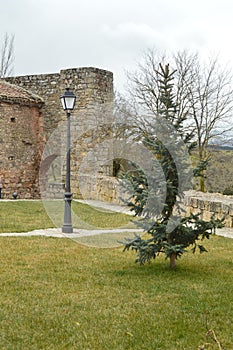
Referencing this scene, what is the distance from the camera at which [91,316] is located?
5.24 metres

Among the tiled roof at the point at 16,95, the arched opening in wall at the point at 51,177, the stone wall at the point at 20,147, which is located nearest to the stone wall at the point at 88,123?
the arched opening in wall at the point at 51,177

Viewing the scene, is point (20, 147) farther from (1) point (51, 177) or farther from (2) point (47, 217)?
(2) point (47, 217)

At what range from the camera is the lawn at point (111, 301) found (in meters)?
4.65

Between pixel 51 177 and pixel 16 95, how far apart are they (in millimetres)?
3673

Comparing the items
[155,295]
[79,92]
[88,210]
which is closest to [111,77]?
[79,92]

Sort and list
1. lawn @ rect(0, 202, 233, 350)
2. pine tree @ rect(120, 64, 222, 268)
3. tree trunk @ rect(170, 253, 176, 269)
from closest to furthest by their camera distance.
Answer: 1. lawn @ rect(0, 202, 233, 350)
2. pine tree @ rect(120, 64, 222, 268)
3. tree trunk @ rect(170, 253, 176, 269)

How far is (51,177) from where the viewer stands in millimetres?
22375

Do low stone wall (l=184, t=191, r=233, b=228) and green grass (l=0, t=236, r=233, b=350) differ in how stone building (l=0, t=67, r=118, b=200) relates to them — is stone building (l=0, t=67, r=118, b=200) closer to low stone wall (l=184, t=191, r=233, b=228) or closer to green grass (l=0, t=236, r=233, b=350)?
low stone wall (l=184, t=191, r=233, b=228)

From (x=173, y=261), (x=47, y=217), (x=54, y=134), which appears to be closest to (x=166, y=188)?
(x=173, y=261)

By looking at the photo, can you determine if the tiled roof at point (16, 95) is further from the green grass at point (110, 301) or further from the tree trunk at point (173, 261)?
the tree trunk at point (173, 261)

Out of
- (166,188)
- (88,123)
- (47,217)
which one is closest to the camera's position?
(166,188)

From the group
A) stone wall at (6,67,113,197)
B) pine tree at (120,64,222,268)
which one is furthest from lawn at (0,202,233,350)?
stone wall at (6,67,113,197)

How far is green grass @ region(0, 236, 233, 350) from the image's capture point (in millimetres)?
4656

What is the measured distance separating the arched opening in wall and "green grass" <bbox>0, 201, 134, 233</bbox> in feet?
9.55
